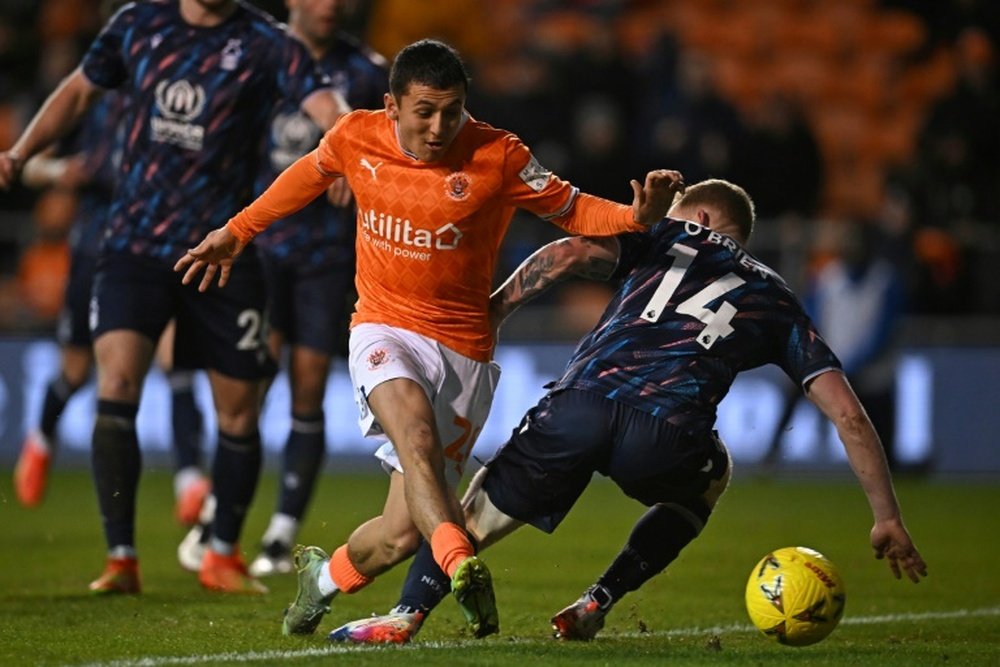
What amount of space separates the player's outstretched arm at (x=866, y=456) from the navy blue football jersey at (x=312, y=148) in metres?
3.62

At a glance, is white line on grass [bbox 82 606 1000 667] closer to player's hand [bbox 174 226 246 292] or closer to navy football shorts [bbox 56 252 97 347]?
player's hand [bbox 174 226 246 292]

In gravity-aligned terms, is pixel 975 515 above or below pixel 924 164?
below

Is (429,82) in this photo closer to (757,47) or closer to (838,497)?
(838,497)

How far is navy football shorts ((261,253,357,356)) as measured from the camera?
894 centimetres

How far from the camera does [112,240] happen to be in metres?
7.92

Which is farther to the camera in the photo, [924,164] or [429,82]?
[924,164]

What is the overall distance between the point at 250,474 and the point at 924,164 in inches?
370

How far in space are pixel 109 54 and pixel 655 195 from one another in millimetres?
3194

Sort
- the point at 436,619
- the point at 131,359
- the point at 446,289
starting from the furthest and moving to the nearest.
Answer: the point at 131,359
the point at 436,619
the point at 446,289

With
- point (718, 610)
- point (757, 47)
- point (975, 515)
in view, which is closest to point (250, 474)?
point (718, 610)

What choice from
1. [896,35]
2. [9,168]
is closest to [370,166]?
[9,168]

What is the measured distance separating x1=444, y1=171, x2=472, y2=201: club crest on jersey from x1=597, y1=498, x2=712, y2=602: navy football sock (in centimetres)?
137

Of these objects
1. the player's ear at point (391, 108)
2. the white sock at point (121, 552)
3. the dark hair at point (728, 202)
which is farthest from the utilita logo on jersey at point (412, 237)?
the white sock at point (121, 552)

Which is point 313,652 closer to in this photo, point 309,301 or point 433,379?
point 433,379
